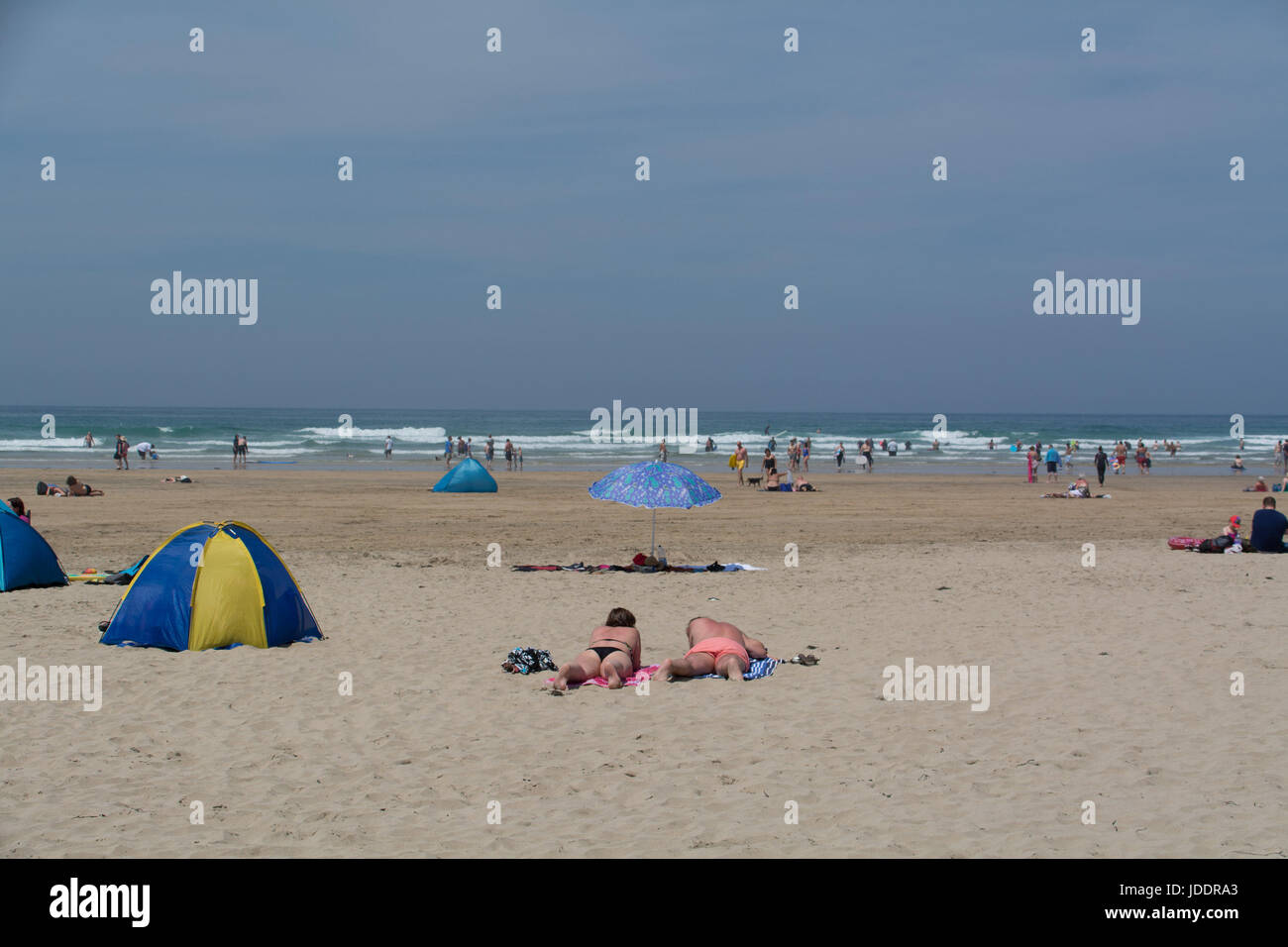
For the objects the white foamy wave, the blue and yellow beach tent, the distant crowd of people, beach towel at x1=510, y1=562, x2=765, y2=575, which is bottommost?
beach towel at x1=510, y1=562, x2=765, y2=575

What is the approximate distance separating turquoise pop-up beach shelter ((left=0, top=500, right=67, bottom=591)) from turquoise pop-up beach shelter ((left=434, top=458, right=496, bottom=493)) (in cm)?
1747

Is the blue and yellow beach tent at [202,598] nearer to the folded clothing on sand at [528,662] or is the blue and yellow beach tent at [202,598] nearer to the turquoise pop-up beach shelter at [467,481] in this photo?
the folded clothing on sand at [528,662]

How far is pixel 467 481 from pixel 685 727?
24.0 metres

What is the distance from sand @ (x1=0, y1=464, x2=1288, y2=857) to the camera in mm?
5527

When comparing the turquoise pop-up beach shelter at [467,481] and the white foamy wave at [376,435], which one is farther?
the white foamy wave at [376,435]

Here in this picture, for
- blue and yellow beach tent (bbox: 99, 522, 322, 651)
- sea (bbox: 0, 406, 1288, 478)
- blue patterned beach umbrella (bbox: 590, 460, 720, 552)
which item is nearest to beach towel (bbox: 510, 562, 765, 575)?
blue patterned beach umbrella (bbox: 590, 460, 720, 552)

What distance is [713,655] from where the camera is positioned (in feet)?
29.9

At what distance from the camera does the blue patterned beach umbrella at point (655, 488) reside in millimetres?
14680

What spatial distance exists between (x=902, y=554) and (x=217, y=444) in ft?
190

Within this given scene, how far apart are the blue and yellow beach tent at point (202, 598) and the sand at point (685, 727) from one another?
9.7 inches

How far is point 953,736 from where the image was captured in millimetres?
7289

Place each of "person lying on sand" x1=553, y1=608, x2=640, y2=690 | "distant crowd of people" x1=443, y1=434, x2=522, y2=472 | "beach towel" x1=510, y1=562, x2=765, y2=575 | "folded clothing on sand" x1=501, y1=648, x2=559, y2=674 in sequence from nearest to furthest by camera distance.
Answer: "person lying on sand" x1=553, y1=608, x2=640, y2=690, "folded clothing on sand" x1=501, y1=648, x2=559, y2=674, "beach towel" x1=510, y1=562, x2=765, y2=575, "distant crowd of people" x1=443, y1=434, x2=522, y2=472

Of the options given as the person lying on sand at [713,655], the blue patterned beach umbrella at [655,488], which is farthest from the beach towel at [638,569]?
the person lying on sand at [713,655]

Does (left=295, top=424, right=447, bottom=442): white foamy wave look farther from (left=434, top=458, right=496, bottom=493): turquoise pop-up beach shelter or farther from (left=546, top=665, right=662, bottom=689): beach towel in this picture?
(left=546, top=665, right=662, bottom=689): beach towel
